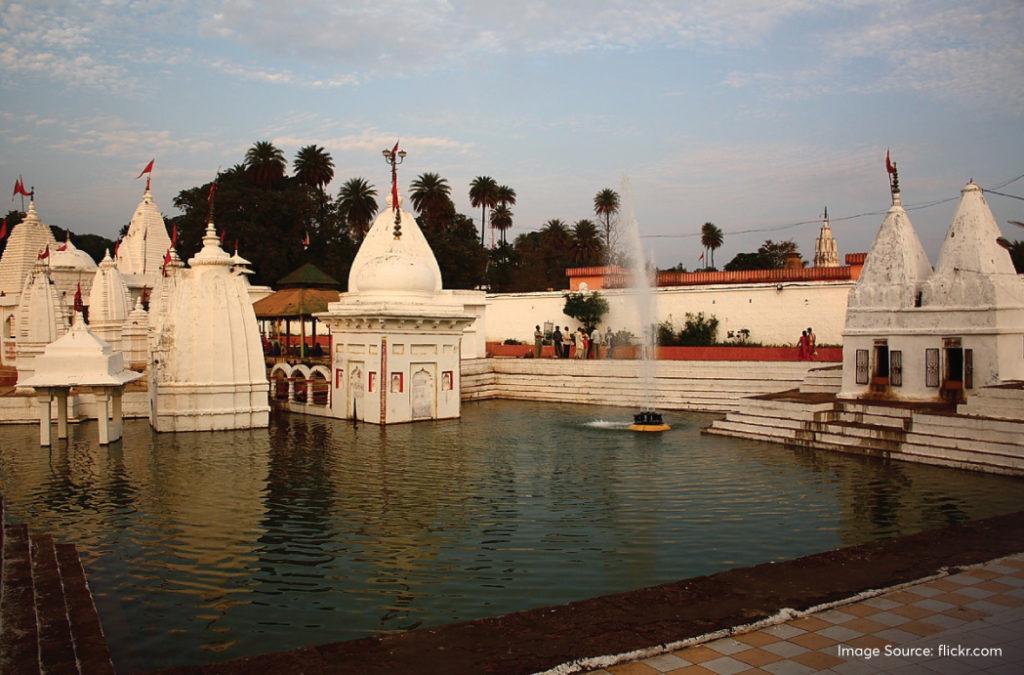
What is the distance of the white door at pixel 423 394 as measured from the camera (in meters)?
21.7

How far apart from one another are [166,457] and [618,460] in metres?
8.84

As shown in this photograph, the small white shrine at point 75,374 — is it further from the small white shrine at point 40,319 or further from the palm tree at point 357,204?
the palm tree at point 357,204

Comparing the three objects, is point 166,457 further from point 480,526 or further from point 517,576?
point 517,576

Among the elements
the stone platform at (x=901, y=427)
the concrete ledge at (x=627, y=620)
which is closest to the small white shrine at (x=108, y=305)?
the stone platform at (x=901, y=427)

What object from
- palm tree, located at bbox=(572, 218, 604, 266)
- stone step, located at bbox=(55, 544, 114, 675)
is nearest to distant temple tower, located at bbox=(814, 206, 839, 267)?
palm tree, located at bbox=(572, 218, 604, 266)

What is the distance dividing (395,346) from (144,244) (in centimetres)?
2443

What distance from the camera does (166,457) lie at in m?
16.0

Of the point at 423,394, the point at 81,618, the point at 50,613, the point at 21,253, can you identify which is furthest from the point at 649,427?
the point at 21,253

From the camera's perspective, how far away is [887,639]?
5.89 m

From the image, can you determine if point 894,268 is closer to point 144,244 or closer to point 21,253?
point 144,244

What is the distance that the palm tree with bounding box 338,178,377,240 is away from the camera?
57438 mm

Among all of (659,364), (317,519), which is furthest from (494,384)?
(317,519)

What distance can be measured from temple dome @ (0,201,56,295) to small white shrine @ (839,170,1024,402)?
35827mm

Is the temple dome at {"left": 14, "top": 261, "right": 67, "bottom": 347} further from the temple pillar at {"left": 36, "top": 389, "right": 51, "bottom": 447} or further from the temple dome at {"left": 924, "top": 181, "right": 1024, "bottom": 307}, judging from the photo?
the temple dome at {"left": 924, "top": 181, "right": 1024, "bottom": 307}
